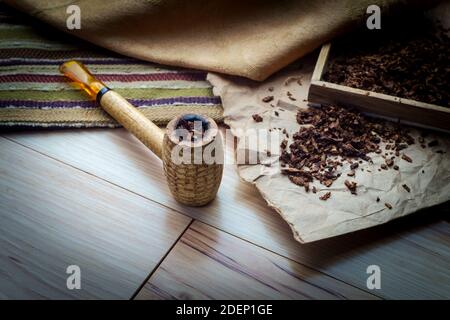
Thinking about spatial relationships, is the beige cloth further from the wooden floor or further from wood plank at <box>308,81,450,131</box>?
the wooden floor

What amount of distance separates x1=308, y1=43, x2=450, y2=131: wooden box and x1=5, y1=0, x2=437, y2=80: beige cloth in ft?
0.38

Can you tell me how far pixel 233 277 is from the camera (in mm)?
690

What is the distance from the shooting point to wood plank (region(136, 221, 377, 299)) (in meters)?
0.67

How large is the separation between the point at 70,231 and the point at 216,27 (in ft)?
1.95

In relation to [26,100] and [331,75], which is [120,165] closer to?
[26,100]

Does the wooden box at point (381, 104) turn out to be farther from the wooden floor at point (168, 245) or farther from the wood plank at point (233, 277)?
the wood plank at point (233, 277)

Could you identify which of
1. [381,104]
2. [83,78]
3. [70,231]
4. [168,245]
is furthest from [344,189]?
[83,78]

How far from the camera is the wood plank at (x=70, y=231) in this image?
668 mm

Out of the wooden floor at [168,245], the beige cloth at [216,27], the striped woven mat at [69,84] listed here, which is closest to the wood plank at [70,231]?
the wooden floor at [168,245]

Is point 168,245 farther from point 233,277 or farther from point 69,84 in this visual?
point 69,84

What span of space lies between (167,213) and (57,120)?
341 millimetres

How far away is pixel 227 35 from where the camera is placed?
3.38 ft

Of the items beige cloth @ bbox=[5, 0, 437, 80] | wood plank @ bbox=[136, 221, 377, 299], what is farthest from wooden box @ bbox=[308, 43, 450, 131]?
wood plank @ bbox=[136, 221, 377, 299]

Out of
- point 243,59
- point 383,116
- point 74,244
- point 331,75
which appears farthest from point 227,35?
point 74,244
